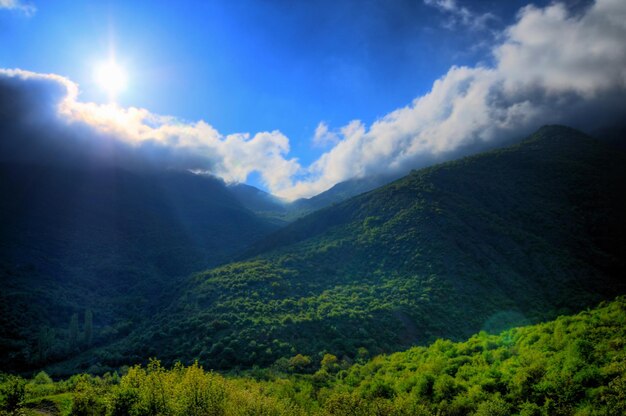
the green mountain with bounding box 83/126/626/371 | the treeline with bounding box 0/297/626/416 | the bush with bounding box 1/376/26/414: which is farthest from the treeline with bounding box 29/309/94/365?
the bush with bounding box 1/376/26/414

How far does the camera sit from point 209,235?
19525 centimetres

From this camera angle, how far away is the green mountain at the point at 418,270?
237ft

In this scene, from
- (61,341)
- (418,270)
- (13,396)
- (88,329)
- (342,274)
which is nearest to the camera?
(13,396)

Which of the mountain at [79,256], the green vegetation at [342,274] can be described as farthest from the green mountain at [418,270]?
the mountain at [79,256]

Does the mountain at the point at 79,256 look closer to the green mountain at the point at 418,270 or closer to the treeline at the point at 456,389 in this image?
the green mountain at the point at 418,270

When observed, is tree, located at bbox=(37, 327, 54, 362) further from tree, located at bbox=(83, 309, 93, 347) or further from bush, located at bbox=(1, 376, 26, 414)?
bush, located at bbox=(1, 376, 26, 414)

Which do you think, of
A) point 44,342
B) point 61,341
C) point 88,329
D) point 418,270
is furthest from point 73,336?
point 418,270

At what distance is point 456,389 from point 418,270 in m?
64.3

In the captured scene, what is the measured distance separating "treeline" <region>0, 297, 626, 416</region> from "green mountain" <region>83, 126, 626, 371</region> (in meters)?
32.4

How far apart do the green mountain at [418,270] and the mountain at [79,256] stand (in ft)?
52.8

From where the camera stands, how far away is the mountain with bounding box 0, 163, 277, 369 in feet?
296

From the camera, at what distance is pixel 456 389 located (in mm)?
31797

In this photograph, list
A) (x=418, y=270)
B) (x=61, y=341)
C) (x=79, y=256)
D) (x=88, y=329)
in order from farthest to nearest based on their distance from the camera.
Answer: (x=79, y=256) < (x=418, y=270) < (x=88, y=329) < (x=61, y=341)

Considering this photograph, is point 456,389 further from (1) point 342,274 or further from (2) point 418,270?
(1) point 342,274
